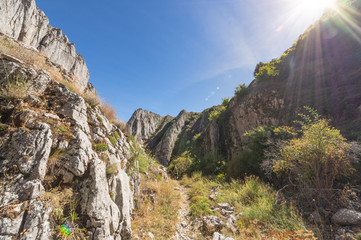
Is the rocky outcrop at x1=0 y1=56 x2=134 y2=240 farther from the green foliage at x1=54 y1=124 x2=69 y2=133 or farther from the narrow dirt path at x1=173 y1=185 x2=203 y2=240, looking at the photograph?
the narrow dirt path at x1=173 y1=185 x2=203 y2=240

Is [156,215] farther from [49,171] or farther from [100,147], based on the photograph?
[49,171]

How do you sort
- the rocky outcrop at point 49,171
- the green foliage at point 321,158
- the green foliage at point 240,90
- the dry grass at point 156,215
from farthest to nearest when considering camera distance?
1. the green foliage at point 240,90
2. the green foliage at point 321,158
3. the dry grass at point 156,215
4. the rocky outcrop at point 49,171

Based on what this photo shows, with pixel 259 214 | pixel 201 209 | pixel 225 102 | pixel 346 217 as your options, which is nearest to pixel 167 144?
pixel 225 102

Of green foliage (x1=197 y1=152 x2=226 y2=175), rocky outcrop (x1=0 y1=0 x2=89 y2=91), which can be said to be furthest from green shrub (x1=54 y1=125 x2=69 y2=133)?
rocky outcrop (x1=0 y1=0 x2=89 y2=91)

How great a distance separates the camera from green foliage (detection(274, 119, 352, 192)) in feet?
12.7

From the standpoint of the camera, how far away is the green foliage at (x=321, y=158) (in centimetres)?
388

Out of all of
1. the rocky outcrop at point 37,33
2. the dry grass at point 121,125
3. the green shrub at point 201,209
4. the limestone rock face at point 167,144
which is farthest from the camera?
the limestone rock face at point 167,144

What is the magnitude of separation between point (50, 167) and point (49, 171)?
8 cm

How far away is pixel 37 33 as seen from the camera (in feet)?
69.7

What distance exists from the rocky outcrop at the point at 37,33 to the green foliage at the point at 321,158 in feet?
56.7

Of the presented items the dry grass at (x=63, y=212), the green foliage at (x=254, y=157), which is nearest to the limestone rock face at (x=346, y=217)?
the green foliage at (x=254, y=157)

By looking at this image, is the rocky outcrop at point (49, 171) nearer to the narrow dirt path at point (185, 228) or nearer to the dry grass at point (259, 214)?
the narrow dirt path at point (185, 228)

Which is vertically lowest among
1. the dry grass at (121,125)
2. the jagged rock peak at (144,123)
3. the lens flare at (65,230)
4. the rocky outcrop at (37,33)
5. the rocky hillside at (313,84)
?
the lens flare at (65,230)

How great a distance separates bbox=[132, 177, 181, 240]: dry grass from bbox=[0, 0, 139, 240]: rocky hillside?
0.79 meters
